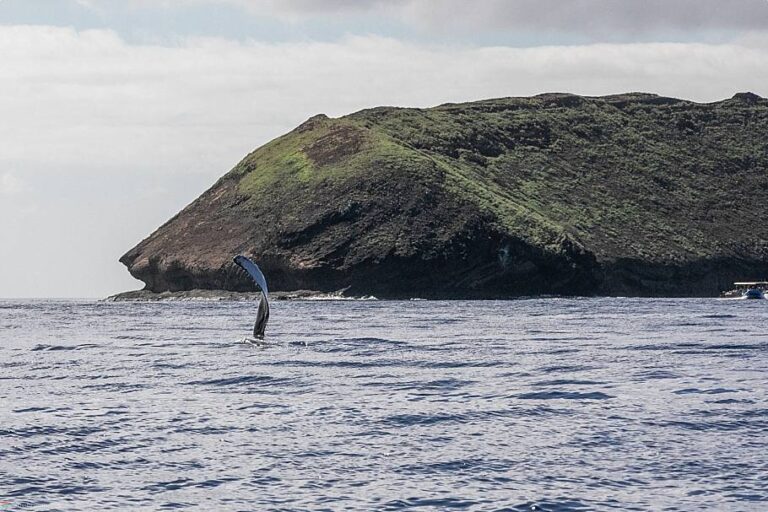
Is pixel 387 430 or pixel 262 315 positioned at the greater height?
pixel 262 315

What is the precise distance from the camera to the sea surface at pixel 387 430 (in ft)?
54.8

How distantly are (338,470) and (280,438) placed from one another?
314 cm

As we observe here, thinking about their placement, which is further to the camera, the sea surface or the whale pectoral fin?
the whale pectoral fin

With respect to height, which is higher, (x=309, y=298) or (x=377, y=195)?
(x=377, y=195)

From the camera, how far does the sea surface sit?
16703 mm

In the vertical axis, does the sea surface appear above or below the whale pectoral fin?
below

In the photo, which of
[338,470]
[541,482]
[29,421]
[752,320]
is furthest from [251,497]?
[752,320]

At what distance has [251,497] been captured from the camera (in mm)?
16547

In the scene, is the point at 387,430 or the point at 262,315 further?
the point at 262,315

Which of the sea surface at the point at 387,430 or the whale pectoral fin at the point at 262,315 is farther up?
the whale pectoral fin at the point at 262,315

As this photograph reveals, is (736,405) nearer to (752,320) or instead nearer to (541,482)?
(541,482)

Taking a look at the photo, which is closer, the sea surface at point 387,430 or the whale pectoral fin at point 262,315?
the sea surface at point 387,430

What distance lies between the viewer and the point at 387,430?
2223 cm

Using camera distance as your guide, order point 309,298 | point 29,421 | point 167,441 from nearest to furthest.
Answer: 1. point 167,441
2. point 29,421
3. point 309,298
